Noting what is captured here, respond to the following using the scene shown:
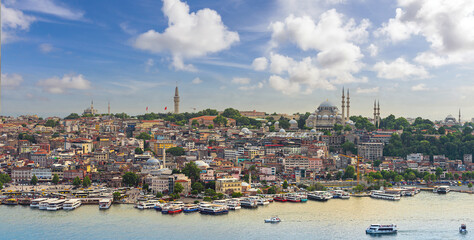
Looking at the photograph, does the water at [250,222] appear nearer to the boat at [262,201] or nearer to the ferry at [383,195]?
the boat at [262,201]

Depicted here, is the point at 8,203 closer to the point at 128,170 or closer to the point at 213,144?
the point at 128,170

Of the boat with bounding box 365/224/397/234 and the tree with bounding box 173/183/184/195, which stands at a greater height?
the tree with bounding box 173/183/184/195

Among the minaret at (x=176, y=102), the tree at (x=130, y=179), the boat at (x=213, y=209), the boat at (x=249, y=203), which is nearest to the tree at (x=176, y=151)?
the tree at (x=130, y=179)

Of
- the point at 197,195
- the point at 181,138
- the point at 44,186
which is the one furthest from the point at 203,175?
the point at 181,138

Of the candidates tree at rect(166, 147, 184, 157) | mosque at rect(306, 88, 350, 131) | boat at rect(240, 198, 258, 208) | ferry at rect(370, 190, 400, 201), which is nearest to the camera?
boat at rect(240, 198, 258, 208)

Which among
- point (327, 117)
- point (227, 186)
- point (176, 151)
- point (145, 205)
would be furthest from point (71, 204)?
point (327, 117)

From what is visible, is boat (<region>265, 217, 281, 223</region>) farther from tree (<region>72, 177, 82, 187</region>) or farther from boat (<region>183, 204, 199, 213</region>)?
tree (<region>72, 177, 82, 187</region>)

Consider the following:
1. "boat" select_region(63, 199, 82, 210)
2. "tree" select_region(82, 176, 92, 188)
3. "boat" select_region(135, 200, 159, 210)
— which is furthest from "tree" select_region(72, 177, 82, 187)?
"boat" select_region(135, 200, 159, 210)
